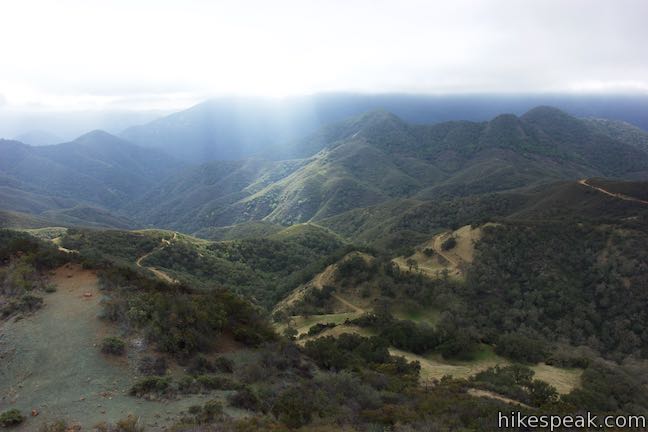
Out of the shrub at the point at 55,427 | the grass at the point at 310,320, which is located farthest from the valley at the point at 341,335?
the grass at the point at 310,320

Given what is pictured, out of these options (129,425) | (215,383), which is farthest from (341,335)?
(129,425)

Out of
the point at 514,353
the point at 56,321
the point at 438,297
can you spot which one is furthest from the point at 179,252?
the point at 514,353

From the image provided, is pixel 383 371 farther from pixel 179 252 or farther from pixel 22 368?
pixel 179 252

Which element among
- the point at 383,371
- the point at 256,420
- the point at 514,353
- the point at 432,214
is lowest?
the point at 432,214

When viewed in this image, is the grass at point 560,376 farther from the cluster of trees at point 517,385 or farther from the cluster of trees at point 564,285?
the cluster of trees at point 564,285

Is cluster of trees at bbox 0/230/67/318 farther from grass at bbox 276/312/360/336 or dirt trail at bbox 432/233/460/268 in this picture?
dirt trail at bbox 432/233/460/268
